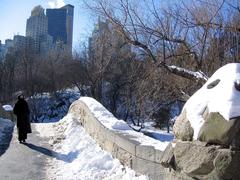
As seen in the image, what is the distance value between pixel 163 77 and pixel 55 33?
84.2m

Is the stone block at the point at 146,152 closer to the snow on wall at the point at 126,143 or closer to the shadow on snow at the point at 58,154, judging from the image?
the snow on wall at the point at 126,143

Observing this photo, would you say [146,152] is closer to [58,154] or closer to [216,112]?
[216,112]

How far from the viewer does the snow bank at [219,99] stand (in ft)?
11.0

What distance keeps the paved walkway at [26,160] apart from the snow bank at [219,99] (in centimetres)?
472

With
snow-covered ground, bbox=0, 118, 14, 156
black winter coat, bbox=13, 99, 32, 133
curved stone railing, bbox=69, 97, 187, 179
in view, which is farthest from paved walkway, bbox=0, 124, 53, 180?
curved stone railing, bbox=69, 97, 187, 179

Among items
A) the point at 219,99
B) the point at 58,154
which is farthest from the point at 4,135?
the point at 219,99

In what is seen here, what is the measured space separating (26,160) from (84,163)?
5.44ft

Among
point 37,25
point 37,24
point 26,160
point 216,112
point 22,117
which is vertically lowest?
point 26,160

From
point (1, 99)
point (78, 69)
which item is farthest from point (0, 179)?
point (1, 99)

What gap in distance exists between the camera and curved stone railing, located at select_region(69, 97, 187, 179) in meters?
5.96

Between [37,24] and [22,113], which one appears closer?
[22,113]

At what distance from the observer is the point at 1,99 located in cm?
6844

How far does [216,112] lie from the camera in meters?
3.40

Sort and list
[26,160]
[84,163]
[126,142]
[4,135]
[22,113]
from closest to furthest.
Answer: [126,142], [84,163], [26,160], [22,113], [4,135]
